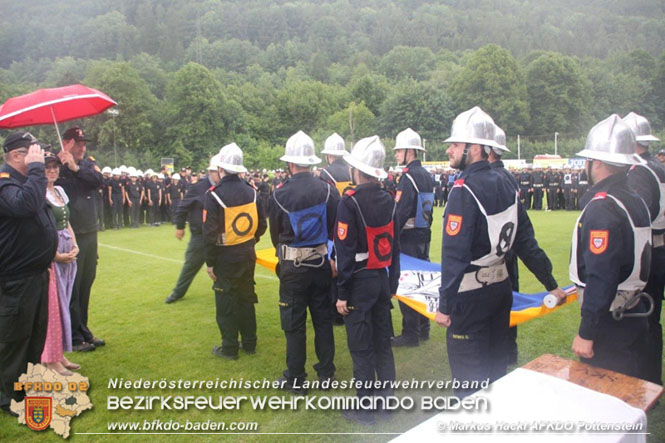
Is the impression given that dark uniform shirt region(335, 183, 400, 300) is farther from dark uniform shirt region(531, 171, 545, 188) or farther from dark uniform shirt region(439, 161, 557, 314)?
dark uniform shirt region(531, 171, 545, 188)

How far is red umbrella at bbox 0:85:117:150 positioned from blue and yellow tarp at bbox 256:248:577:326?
3105mm

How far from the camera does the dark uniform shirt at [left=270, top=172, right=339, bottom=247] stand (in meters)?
5.01

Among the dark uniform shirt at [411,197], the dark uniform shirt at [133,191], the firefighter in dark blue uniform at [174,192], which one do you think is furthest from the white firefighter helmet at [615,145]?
the firefighter in dark blue uniform at [174,192]

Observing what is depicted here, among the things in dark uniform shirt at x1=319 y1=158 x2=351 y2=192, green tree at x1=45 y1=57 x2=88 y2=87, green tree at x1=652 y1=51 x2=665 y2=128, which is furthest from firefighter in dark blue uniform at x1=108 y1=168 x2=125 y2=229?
green tree at x1=652 y1=51 x2=665 y2=128

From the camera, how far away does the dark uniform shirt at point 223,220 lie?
5.80 meters

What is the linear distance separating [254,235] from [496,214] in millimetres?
3326

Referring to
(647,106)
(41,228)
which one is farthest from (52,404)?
(647,106)

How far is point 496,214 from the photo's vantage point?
3807mm

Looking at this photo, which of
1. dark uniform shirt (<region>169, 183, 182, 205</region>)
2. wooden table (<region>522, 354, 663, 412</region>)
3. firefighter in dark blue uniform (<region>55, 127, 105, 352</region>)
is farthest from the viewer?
dark uniform shirt (<region>169, 183, 182, 205</region>)

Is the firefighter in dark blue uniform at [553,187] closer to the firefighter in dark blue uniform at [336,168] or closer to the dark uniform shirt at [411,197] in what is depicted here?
the firefighter in dark blue uniform at [336,168]

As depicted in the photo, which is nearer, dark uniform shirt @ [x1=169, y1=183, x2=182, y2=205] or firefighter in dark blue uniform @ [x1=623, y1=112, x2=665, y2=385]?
firefighter in dark blue uniform @ [x1=623, y1=112, x2=665, y2=385]

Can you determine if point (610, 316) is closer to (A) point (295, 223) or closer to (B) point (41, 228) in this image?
(A) point (295, 223)

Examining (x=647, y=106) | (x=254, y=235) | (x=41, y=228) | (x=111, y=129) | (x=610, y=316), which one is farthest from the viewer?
(x=647, y=106)

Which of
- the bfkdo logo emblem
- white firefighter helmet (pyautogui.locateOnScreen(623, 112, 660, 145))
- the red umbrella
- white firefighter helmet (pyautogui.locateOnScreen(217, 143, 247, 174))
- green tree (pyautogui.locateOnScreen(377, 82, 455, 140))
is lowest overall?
the bfkdo logo emblem
